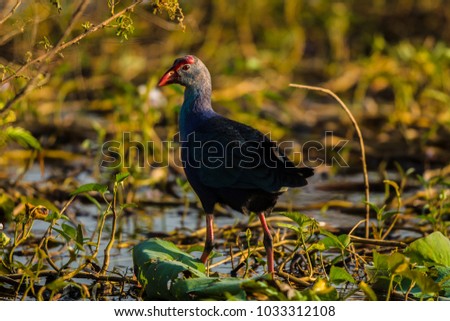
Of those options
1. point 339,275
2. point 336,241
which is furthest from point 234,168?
point 339,275

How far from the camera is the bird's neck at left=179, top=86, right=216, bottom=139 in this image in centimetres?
438

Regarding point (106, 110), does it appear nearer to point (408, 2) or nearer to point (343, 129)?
point (343, 129)

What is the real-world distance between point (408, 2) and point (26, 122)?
Result: 4729 millimetres

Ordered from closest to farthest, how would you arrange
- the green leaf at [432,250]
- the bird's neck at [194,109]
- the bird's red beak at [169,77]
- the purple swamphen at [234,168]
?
the green leaf at [432,250], the purple swamphen at [234,168], the bird's neck at [194,109], the bird's red beak at [169,77]

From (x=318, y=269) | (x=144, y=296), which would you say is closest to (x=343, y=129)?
(x=318, y=269)

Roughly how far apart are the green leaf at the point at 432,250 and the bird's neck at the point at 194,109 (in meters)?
1.18

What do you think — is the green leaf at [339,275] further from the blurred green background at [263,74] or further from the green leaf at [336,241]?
the blurred green background at [263,74]

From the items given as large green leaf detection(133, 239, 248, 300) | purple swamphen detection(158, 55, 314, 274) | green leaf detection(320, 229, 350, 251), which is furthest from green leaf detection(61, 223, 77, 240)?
green leaf detection(320, 229, 350, 251)

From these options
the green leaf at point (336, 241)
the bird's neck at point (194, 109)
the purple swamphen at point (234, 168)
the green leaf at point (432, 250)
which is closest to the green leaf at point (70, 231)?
the purple swamphen at point (234, 168)

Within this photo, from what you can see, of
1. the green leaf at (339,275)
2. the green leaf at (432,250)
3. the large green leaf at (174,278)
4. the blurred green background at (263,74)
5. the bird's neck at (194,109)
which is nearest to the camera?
the large green leaf at (174,278)

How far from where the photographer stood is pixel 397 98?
730 centimetres

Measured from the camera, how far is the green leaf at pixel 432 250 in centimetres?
371

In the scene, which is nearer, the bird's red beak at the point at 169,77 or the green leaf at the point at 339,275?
the green leaf at the point at 339,275
